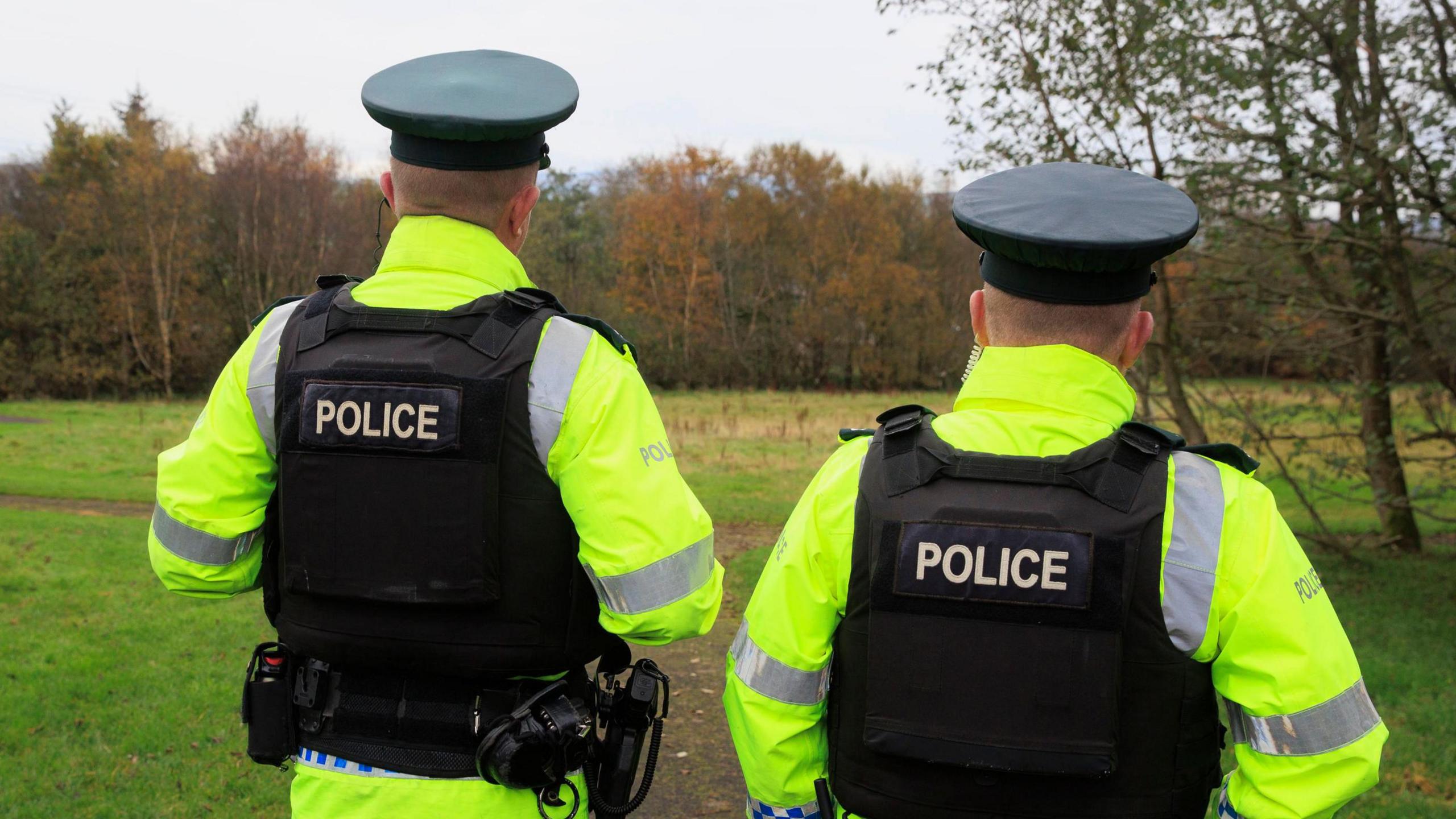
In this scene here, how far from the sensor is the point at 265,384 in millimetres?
2506

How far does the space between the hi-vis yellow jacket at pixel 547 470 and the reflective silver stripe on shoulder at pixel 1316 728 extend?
3.70 ft

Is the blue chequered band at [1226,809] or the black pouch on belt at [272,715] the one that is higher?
the blue chequered band at [1226,809]

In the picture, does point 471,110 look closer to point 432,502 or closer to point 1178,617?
point 432,502

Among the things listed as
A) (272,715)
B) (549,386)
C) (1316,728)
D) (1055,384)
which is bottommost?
(272,715)

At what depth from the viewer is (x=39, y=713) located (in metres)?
5.57

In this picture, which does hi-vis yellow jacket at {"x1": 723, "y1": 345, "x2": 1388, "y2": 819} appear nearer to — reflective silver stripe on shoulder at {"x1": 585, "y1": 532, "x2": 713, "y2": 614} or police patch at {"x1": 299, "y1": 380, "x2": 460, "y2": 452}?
reflective silver stripe on shoulder at {"x1": 585, "y1": 532, "x2": 713, "y2": 614}

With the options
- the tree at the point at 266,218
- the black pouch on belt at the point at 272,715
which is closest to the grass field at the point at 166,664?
the black pouch on belt at the point at 272,715

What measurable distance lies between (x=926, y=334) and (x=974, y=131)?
113ft

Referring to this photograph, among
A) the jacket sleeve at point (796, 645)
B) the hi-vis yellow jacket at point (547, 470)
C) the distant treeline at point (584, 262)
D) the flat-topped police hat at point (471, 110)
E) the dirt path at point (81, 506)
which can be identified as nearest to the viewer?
the jacket sleeve at point (796, 645)

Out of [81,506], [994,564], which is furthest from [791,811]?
[81,506]

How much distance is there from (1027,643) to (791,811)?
2.06 ft

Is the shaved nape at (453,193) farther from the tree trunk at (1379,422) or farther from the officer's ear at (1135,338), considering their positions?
the tree trunk at (1379,422)

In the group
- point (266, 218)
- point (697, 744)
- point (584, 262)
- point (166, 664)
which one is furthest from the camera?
point (584, 262)

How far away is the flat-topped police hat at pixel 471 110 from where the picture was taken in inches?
97.3
